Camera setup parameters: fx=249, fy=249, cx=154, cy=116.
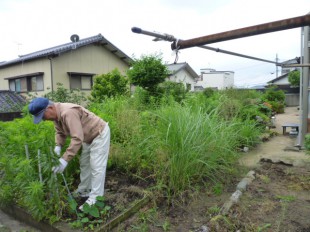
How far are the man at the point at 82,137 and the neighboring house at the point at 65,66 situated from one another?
433 inches

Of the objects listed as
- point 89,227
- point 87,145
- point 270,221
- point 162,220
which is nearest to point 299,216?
point 270,221

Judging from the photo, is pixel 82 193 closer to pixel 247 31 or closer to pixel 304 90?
pixel 247 31

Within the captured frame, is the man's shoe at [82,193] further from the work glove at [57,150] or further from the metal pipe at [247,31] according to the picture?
the metal pipe at [247,31]

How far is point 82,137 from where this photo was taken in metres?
2.82

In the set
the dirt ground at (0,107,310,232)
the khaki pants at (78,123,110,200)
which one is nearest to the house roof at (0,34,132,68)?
the dirt ground at (0,107,310,232)

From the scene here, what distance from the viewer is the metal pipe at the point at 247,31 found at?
1281mm

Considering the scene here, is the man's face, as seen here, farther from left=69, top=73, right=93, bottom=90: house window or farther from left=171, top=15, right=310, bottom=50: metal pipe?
left=69, top=73, right=93, bottom=90: house window

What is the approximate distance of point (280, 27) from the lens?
1.31m

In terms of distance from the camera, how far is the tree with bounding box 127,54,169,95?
792 cm

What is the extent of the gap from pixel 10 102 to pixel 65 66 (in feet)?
19.8

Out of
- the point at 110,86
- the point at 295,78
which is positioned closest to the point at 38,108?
the point at 110,86

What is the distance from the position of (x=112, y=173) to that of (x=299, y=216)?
276 centimetres

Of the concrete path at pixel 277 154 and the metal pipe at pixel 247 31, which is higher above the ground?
the metal pipe at pixel 247 31

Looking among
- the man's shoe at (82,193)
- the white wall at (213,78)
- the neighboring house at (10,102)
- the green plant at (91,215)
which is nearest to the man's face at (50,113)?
the green plant at (91,215)
